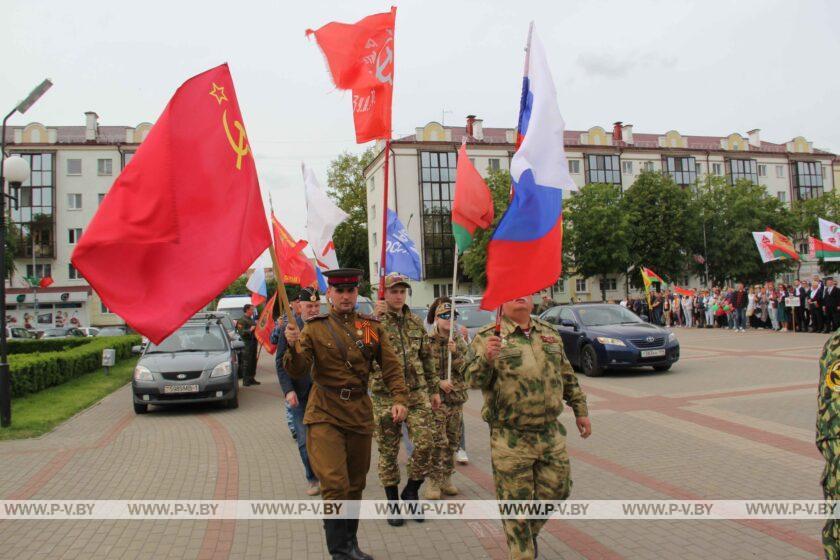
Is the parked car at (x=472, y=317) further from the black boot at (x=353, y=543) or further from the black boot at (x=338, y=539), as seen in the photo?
the black boot at (x=338, y=539)

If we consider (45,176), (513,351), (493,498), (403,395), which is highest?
(45,176)

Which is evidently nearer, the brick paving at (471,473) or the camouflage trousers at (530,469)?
the camouflage trousers at (530,469)

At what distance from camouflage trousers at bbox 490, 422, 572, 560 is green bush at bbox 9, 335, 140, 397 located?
479 inches

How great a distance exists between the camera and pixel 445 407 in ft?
20.5

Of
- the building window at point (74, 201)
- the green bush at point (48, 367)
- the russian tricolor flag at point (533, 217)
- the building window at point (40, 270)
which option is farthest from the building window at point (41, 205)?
the russian tricolor flag at point (533, 217)

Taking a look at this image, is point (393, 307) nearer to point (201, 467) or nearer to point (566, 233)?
point (201, 467)

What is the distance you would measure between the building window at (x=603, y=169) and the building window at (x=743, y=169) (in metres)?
14.3

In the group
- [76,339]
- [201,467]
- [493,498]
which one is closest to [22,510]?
[201,467]

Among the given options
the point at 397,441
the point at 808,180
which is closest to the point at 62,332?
the point at 397,441

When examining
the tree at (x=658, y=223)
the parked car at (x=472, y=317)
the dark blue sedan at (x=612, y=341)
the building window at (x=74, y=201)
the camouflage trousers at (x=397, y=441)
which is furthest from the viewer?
the building window at (x=74, y=201)

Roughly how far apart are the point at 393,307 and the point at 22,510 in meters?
3.98

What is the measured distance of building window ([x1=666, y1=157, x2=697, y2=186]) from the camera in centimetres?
6875

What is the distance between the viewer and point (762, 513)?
5191 millimetres

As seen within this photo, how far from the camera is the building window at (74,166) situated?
60.9 meters
